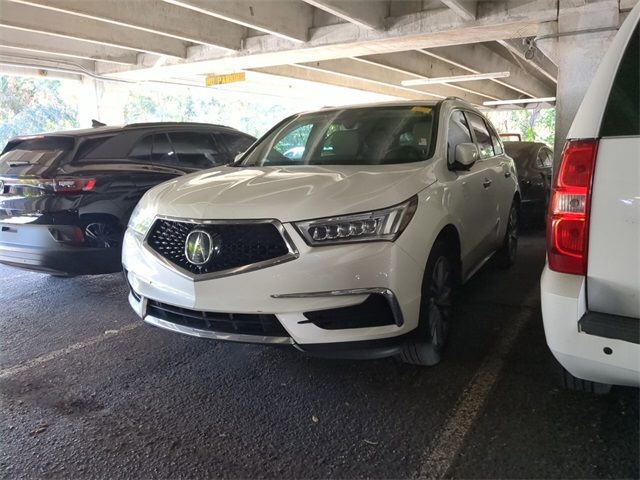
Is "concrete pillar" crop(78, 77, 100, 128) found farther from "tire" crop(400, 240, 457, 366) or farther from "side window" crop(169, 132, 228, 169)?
"tire" crop(400, 240, 457, 366)

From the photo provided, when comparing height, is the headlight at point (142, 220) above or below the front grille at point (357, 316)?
above

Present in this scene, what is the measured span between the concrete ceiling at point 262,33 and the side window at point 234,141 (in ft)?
8.22

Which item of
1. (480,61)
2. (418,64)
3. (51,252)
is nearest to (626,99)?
(51,252)

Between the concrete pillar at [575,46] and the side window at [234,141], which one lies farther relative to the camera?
the concrete pillar at [575,46]

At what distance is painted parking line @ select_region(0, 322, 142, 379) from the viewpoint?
3331mm

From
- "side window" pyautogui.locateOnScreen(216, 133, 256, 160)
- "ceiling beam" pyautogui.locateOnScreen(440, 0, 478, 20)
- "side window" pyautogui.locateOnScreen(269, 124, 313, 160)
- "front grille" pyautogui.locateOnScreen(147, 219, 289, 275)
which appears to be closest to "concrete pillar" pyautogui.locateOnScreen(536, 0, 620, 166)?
"ceiling beam" pyautogui.locateOnScreen(440, 0, 478, 20)

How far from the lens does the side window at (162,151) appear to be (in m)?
5.27

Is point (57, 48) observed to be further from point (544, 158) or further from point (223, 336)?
point (223, 336)

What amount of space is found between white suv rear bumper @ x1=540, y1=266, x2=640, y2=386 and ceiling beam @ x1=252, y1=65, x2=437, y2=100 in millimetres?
11856

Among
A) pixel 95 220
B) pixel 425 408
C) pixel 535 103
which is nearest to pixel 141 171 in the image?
pixel 95 220

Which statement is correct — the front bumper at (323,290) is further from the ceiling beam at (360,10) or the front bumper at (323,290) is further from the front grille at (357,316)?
the ceiling beam at (360,10)

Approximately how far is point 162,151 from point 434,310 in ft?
12.0

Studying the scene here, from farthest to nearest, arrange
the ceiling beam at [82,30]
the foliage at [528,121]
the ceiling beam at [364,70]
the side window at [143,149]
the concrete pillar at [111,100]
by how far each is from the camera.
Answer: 1. the foliage at [528,121]
2. the concrete pillar at [111,100]
3. the ceiling beam at [364,70]
4. the ceiling beam at [82,30]
5. the side window at [143,149]

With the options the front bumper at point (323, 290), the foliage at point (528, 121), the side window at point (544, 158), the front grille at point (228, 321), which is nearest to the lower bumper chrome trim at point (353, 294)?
the front bumper at point (323, 290)
